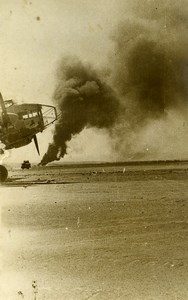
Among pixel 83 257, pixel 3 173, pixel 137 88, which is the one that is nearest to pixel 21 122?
pixel 3 173

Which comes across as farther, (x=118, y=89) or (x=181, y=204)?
(x=181, y=204)

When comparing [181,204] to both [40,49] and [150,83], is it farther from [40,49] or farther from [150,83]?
[40,49]

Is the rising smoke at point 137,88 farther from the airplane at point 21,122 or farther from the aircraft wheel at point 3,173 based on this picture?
the aircraft wheel at point 3,173

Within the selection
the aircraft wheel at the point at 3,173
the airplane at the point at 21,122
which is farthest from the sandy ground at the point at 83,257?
the airplane at the point at 21,122

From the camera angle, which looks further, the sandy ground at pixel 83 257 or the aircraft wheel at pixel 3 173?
the aircraft wheel at pixel 3 173

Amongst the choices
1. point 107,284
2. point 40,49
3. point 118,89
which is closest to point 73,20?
point 40,49
